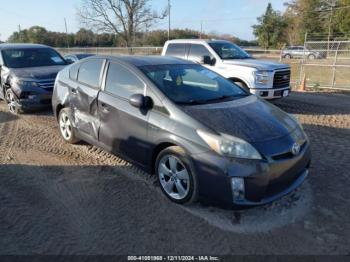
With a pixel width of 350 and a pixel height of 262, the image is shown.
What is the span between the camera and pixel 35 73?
321 inches

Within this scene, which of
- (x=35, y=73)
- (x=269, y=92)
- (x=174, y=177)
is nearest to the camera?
(x=174, y=177)

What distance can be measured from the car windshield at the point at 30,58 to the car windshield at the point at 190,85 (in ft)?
18.7

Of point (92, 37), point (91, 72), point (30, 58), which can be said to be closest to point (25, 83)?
point (30, 58)

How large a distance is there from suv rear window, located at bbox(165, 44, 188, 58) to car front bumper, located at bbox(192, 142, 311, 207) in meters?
6.78

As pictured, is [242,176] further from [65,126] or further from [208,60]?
[208,60]

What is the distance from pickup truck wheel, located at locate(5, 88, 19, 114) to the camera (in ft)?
26.9

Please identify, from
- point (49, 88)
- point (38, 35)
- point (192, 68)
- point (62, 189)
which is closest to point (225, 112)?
point (192, 68)

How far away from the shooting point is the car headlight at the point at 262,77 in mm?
8203

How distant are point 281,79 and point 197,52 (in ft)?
8.32

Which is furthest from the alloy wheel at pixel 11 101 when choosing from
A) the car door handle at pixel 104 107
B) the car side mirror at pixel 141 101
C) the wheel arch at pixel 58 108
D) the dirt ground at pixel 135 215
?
the car side mirror at pixel 141 101

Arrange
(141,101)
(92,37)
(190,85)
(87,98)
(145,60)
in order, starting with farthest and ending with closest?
(92,37), (87,98), (145,60), (190,85), (141,101)

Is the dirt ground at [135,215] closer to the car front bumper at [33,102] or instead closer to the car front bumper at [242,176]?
the car front bumper at [242,176]

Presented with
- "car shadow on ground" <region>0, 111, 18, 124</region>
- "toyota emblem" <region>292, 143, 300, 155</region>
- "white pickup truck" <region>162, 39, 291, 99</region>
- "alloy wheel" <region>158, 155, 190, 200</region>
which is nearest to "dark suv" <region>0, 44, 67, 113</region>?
"car shadow on ground" <region>0, 111, 18, 124</region>

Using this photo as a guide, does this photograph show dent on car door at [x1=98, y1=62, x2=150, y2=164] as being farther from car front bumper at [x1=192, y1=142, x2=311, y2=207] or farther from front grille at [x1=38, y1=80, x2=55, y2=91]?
front grille at [x1=38, y1=80, x2=55, y2=91]
